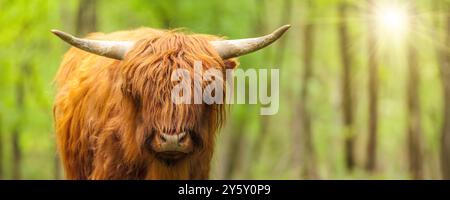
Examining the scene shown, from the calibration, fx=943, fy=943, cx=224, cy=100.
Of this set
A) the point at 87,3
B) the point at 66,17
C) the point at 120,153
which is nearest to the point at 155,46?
the point at 120,153

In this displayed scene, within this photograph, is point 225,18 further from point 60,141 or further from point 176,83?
point 176,83

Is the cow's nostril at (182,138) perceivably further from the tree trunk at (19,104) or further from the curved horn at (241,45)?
the tree trunk at (19,104)

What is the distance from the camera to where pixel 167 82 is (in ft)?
21.9

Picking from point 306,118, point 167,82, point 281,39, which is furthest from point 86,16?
point 167,82

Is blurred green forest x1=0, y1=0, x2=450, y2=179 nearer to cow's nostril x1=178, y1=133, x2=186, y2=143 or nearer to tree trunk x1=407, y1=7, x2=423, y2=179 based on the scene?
tree trunk x1=407, y1=7, x2=423, y2=179

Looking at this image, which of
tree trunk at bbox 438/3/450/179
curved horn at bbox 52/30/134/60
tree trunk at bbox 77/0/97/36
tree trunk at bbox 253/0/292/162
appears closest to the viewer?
curved horn at bbox 52/30/134/60

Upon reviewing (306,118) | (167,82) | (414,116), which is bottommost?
(167,82)

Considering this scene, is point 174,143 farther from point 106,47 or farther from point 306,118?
point 306,118

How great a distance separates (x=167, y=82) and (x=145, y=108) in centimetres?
28

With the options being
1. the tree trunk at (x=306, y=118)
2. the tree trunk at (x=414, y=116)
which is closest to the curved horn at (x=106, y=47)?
the tree trunk at (x=414, y=116)

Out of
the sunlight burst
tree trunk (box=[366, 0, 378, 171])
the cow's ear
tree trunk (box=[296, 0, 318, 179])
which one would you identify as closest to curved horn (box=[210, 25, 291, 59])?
the cow's ear

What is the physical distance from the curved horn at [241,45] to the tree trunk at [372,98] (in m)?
15.0

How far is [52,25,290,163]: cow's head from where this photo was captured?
21.5 feet

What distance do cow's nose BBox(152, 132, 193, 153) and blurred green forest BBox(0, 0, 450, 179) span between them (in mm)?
7085
